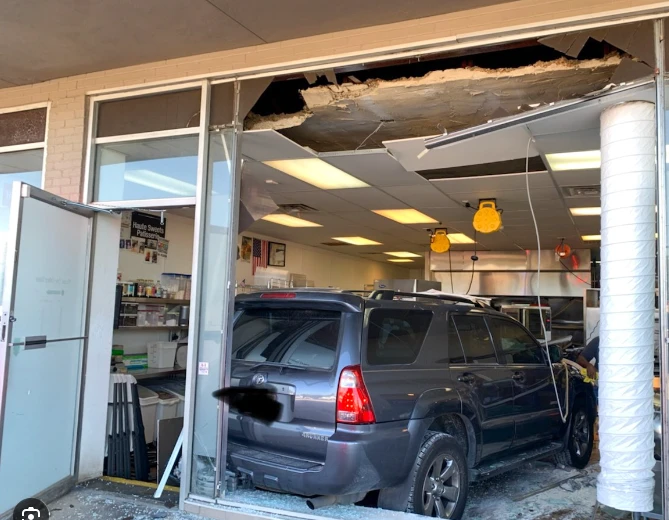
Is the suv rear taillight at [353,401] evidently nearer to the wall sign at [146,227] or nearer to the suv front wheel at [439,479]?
the suv front wheel at [439,479]

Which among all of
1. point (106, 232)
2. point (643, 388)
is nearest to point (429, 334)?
point (643, 388)

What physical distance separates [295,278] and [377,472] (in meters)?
7.87

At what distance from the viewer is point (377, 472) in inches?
145

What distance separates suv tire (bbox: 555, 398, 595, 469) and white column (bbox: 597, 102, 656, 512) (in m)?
2.60

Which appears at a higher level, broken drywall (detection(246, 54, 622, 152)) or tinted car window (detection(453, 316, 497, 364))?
broken drywall (detection(246, 54, 622, 152))

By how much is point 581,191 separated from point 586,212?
1363 mm

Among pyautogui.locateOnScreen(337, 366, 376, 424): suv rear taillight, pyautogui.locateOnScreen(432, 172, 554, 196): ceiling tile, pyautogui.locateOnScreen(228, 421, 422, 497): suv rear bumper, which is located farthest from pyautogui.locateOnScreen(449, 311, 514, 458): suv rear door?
pyautogui.locateOnScreen(432, 172, 554, 196): ceiling tile

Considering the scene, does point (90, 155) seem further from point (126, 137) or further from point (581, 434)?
point (581, 434)

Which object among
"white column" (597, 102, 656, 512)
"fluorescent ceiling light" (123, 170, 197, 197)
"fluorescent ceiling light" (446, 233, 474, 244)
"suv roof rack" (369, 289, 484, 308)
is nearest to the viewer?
"white column" (597, 102, 656, 512)

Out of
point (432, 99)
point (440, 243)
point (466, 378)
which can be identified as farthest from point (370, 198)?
point (466, 378)

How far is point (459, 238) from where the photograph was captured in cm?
1083

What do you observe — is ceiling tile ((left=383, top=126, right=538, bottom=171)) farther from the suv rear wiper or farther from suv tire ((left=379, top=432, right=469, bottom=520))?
suv tire ((left=379, top=432, right=469, bottom=520))

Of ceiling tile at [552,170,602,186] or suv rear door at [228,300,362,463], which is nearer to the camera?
suv rear door at [228,300,362,463]

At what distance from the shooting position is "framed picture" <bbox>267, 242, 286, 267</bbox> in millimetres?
11805
